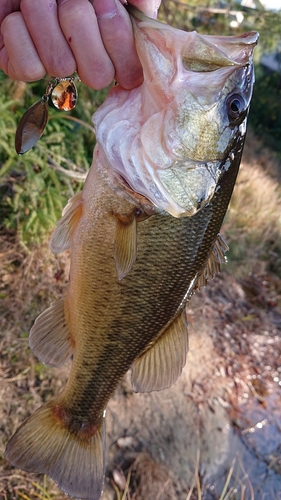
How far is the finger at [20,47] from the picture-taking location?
43.5 inches

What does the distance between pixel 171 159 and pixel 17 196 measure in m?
2.24

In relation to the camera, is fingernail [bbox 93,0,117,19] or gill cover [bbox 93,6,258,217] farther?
gill cover [bbox 93,6,258,217]

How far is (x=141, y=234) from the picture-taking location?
140 cm

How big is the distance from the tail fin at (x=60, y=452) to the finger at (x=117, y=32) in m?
1.41

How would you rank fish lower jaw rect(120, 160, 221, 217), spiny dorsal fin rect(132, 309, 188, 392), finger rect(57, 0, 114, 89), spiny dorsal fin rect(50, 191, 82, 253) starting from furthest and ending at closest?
1. spiny dorsal fin rect(132, 309, 188, 392)
2. spiny dorsal fin rect(50, 191, 82, 253)
3. fish lower jaw rect(120, 160, 221, 217)
4. finger rect(57, 0, 114, 89)

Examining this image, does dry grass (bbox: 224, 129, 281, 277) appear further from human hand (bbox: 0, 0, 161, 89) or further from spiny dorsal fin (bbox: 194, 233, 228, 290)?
human hand (bbox: 0, 0, 161, 89)

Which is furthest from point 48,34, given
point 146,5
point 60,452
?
point 60,452

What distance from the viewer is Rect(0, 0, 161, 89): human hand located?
3.52 feet

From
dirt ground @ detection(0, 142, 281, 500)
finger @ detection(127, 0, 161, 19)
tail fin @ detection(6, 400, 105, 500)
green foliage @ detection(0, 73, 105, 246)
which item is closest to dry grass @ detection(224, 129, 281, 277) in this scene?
dirt ground @ detection(0, 142, 281, 500)

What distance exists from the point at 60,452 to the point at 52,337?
496 mm

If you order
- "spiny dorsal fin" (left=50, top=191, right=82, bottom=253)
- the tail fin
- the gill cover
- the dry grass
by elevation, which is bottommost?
the dry grass

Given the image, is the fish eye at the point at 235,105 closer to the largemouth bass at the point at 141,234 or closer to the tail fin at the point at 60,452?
the largemouth bass at the point at 141,234

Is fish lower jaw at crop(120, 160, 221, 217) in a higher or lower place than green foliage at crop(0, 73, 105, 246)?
higher

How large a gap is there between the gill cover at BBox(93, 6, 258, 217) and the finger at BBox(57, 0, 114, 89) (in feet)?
0.47
